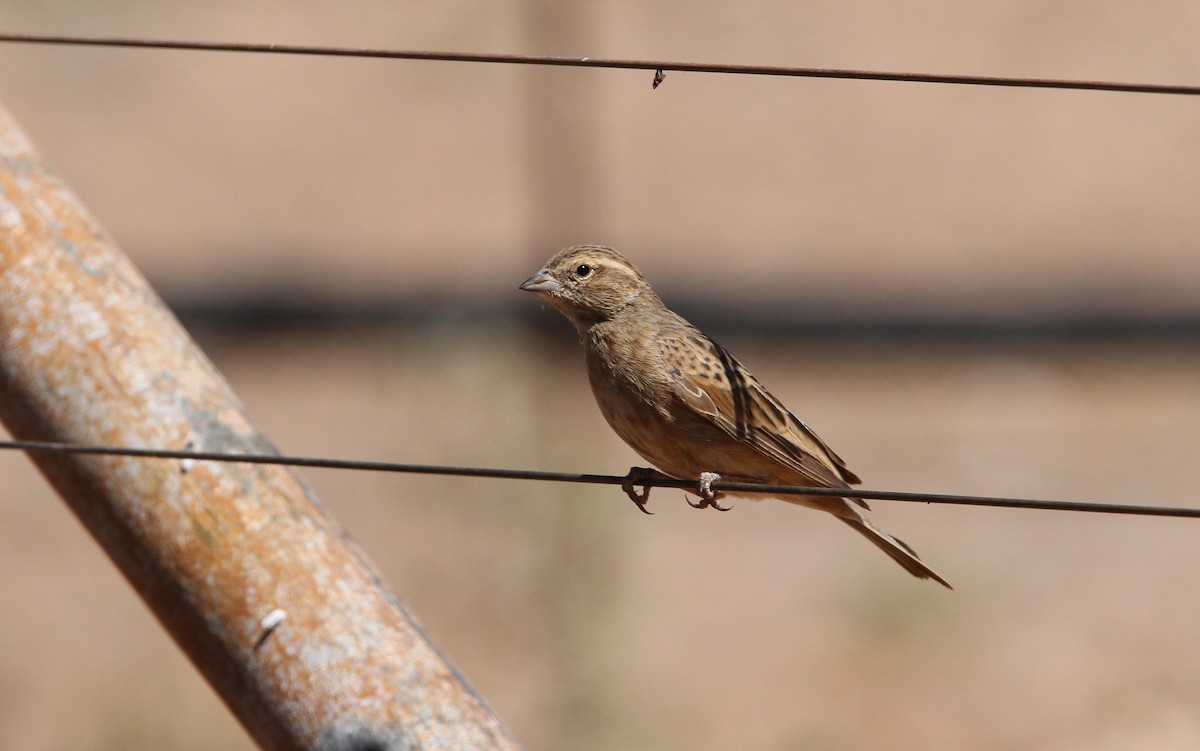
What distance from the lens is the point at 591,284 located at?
5.73 m

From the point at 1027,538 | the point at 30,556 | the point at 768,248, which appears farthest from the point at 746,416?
the point at 768,248

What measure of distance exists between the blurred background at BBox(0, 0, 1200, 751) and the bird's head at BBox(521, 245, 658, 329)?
5.29 m

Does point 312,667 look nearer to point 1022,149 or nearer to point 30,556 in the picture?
point 30,556

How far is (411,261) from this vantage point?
16.8 meters

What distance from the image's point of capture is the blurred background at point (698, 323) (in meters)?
10.9

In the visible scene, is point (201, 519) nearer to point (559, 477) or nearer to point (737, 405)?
point (559, 477)

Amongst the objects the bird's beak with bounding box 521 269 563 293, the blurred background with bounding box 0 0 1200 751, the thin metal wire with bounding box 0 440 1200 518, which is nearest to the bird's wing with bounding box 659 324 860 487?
the bird's beak with bounding box 521 269 563 293

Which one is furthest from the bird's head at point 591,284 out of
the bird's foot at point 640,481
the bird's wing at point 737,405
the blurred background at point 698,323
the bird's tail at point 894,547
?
the blurred background at point 698,323

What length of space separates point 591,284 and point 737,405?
2.47 feet

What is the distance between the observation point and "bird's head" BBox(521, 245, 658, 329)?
18.8 ft

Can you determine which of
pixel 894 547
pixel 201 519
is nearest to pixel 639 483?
pixel 894 547

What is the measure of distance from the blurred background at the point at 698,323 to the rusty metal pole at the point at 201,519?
20.2ft

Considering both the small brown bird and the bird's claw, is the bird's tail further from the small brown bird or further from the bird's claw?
the bird's claw

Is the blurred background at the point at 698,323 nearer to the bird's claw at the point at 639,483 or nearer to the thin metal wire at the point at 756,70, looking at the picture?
the bird's claw at the point at 639,483
